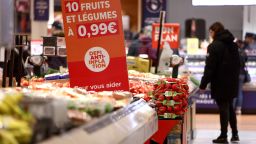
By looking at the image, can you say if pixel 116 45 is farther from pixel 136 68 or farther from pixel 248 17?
pixel 248 17

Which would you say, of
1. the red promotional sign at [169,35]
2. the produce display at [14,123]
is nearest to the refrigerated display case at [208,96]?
the red promotional sign at [169,35]

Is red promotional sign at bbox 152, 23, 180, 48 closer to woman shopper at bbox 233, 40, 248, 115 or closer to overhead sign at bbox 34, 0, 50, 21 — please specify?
woman shopper at bbox 233, 40, 248, 115

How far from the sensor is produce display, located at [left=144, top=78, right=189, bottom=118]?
6.60m

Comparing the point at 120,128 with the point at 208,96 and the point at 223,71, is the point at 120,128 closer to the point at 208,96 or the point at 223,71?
the point at 223,71

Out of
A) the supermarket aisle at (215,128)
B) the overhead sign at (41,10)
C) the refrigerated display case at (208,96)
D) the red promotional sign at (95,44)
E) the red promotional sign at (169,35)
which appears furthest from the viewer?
the overhead sign at (41,10)

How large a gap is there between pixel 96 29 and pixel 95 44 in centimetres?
15

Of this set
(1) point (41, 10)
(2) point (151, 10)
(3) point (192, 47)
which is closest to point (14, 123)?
(3) point (192, 47)

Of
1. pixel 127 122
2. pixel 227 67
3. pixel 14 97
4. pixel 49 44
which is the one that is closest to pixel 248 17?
pixel 227 67

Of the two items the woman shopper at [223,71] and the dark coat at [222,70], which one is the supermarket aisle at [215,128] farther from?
the dark coat at [222,70]

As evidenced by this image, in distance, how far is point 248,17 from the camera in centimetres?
2055

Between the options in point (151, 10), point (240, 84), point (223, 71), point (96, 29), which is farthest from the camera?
point (151, 10)

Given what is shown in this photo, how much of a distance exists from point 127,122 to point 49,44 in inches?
171

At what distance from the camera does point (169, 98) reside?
6664 millimetres

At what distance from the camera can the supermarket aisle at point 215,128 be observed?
11102 mm
